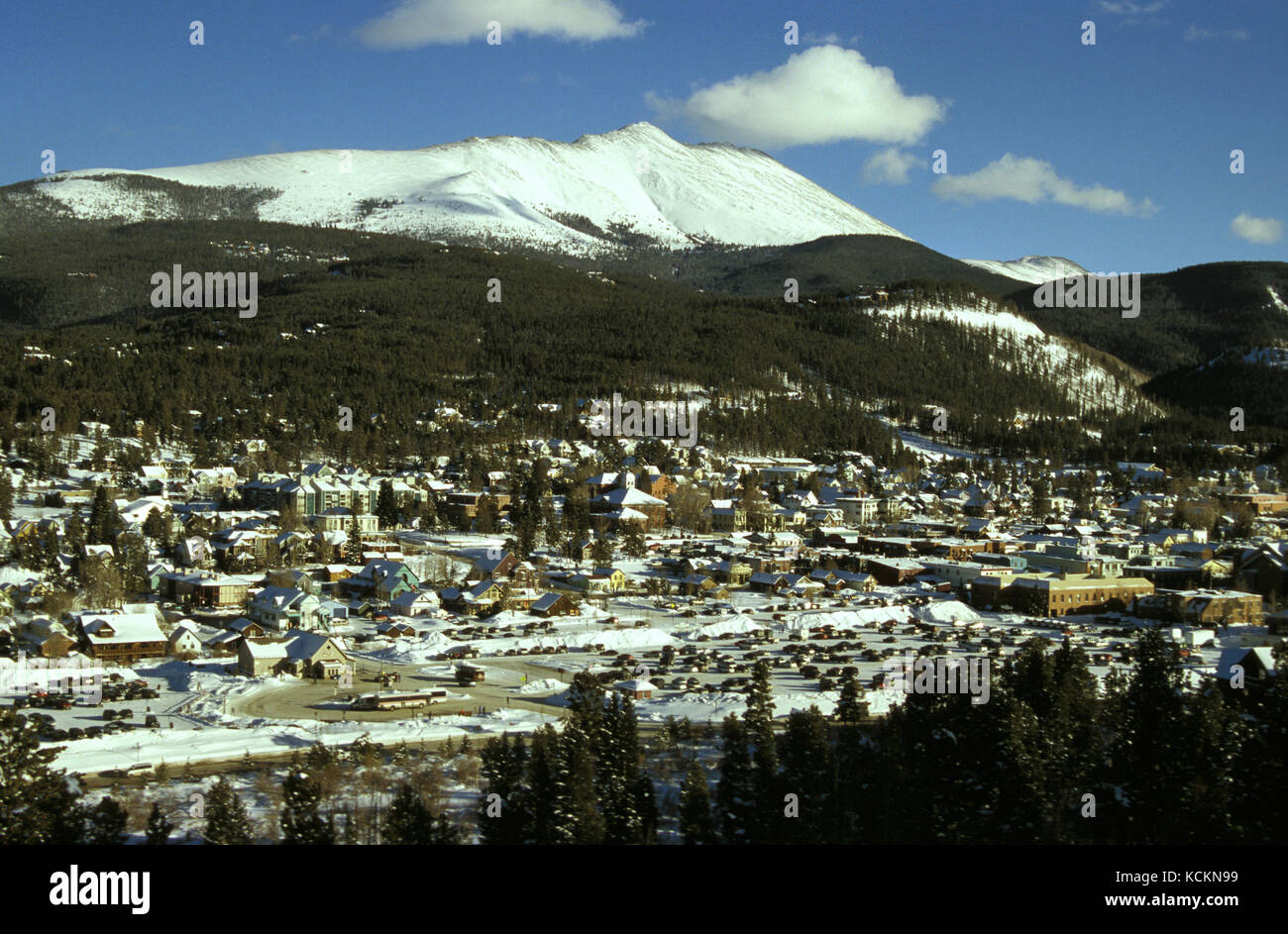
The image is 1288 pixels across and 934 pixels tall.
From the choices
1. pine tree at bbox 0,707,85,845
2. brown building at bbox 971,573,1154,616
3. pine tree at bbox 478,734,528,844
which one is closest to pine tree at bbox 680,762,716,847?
pine tree at bbox 478,734,528,844

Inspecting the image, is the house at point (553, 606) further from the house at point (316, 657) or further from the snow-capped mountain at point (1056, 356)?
the snow-capped mountain at point (1056, 356)

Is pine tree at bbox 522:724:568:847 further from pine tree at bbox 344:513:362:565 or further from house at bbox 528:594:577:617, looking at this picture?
pine tree at bbox 344:513:362:565

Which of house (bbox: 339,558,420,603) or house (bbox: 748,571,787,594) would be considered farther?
house (bbox: 748,571,787,594)

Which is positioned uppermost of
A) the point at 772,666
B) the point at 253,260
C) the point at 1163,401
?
the point at 253,260

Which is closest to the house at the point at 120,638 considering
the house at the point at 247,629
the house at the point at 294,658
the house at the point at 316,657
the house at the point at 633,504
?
the house at the point at 247,629

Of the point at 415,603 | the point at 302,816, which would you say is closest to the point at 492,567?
the point at 415,603

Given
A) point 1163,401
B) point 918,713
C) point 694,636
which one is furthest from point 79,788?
point 1163,401
